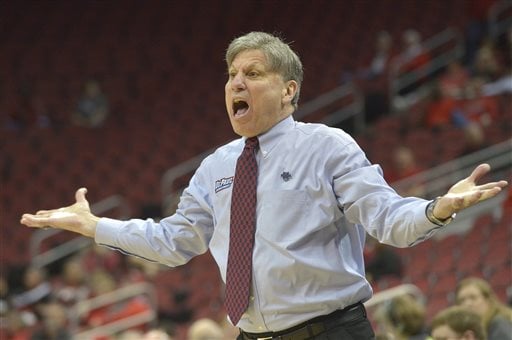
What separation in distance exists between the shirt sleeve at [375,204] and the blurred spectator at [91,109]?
434 inches

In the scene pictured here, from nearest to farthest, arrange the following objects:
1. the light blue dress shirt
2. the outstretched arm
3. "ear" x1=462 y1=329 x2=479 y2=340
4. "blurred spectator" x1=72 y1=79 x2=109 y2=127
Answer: the outstretched arm
the light blue dress shirt
"ear" x1=462 y1=329 x2=479 y2=340
"blurred spectator" x1=72 y1=79 x2=109 y2=127

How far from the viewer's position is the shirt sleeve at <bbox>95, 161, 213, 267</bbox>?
3438 mm

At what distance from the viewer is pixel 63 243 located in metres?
11.8

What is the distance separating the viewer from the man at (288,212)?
3.09 m

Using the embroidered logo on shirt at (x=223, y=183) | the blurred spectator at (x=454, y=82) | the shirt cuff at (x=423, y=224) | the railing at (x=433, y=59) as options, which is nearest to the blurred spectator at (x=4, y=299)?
the blurred spectator at (x=454, y=82)

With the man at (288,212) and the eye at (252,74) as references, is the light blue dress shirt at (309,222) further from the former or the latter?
the eye at (252,74)

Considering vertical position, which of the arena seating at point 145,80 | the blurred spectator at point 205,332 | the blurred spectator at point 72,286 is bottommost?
the blurred spectator at point 205,332

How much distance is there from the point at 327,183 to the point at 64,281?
8220 millimetres

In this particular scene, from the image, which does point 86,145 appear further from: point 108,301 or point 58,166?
point 108,301

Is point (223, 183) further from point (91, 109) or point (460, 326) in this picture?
point (91, 109)

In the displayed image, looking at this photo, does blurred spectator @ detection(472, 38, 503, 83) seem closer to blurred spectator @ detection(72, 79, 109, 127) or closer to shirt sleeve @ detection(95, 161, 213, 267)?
blurred spectator @ detection(72, 79, 109, 127)

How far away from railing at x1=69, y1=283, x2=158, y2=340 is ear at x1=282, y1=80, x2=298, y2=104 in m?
6.36

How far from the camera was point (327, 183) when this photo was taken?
3.12m

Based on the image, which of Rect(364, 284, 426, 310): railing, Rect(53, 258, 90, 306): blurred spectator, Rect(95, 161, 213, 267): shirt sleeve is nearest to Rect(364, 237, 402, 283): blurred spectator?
Rect(364, 284, 426, 310): railing
